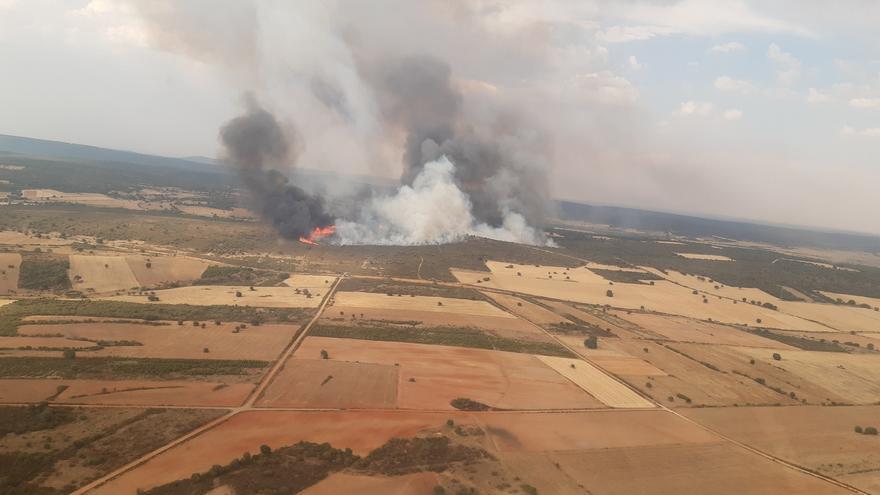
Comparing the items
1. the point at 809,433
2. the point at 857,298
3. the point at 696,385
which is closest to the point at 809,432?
the point at 809,433

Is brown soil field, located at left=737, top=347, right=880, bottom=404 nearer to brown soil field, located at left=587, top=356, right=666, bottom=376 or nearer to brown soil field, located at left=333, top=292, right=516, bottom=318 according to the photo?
brown soil field, located at left=587, top=356, right=666, bottom=376

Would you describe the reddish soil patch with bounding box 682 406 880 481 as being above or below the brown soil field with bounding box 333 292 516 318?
below

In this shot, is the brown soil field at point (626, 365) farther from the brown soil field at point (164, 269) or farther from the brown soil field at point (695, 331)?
the brown soil field at point (164, 269)

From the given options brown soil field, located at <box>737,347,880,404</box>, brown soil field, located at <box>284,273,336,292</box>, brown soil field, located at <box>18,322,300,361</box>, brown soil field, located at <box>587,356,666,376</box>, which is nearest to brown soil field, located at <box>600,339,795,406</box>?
brown soil field, located at <box>587,356,666,376</box>

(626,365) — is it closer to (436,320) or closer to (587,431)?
(587,431)

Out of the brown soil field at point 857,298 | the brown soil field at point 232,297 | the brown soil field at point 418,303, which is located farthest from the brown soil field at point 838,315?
the brown soil field at point 232,297

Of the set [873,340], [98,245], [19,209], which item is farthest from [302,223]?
[873,340]
